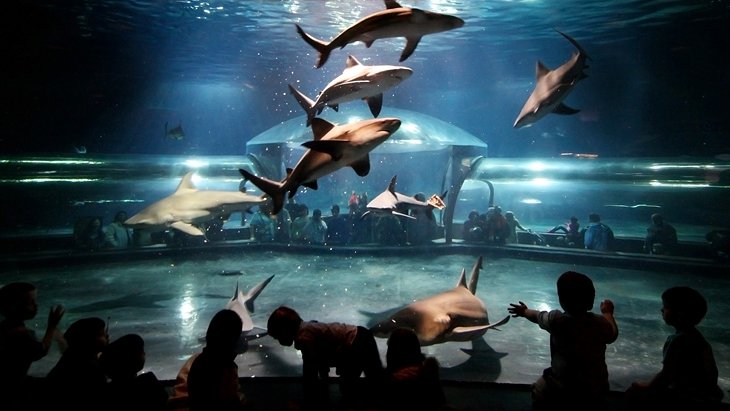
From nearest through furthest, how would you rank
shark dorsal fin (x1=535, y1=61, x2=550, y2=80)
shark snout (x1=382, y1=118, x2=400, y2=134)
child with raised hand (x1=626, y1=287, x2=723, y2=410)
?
child with raised hand (x1=626, y1=287, x2=723, y2=410)
shark snout (x1=382, y1=118, x2=400, y2=134)
shark dorsal fin (x1=535, y1=61, x2=550, y2=80)

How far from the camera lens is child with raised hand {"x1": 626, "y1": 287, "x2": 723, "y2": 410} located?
9.80 feet

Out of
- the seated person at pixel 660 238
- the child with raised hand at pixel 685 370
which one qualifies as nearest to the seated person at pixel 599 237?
the seated person at pixel 660 238

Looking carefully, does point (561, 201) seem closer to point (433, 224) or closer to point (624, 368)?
point (433, 224)

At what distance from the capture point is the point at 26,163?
1927cm

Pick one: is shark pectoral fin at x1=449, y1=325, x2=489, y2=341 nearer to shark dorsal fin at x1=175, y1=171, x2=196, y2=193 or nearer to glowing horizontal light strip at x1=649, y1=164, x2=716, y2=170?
shark dorsal fin at x1=175, y1=171, x2=196, y2=193

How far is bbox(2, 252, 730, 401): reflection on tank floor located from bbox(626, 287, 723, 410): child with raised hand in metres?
1.65

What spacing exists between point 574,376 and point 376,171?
33265mm

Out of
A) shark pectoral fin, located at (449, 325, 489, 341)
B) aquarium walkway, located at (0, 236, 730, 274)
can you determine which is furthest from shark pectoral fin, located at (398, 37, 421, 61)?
aquarium walkway, located at (0, 236, 730, 274)

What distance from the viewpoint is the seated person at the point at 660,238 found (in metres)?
12.5

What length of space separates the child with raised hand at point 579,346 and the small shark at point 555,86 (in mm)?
2333

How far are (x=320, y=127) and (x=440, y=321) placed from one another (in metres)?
2.46

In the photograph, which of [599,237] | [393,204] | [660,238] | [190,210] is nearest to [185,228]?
[190,210]

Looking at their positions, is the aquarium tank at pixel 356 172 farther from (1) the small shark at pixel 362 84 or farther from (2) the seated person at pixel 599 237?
(2) the seated person at pixel 599 237

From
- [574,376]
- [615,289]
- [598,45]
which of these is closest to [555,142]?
[598,45]
